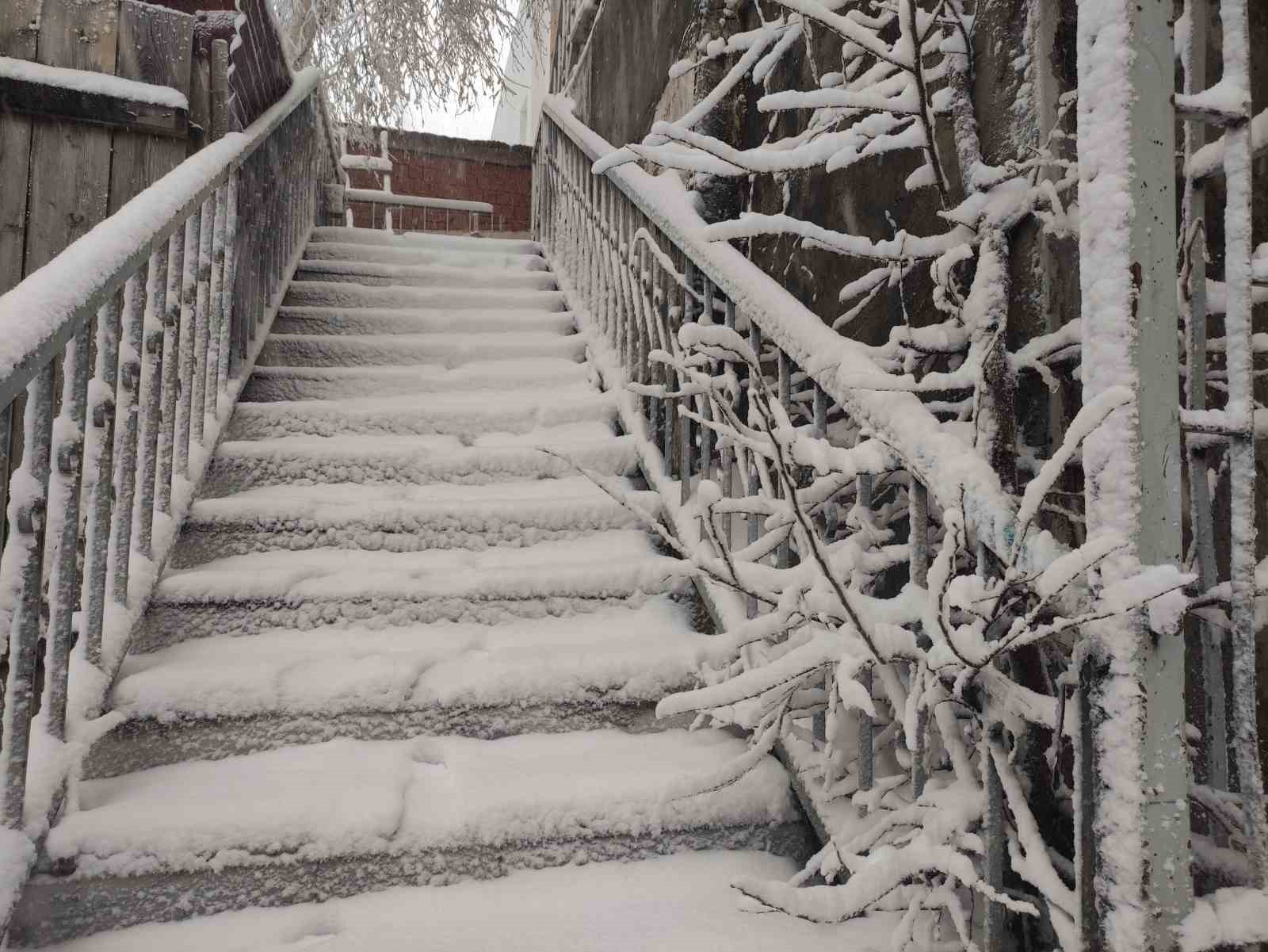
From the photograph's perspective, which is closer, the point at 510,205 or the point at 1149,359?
the point at 1149,359

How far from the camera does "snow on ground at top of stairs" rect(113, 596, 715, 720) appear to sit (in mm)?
1645

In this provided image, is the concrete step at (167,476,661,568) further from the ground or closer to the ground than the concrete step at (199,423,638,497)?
closer to the ground

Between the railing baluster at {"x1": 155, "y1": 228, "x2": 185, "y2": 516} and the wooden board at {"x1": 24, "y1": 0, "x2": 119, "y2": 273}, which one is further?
the wooden board at {"x1": 24, "y1": 0, "x2": 119, "y2": 273}

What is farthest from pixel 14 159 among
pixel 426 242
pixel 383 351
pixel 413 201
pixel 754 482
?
pixel 413 201

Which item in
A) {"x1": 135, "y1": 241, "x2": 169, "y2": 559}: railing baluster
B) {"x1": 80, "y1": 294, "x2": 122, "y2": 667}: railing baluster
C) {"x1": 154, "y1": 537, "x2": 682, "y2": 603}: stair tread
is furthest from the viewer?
{"x1": 154, "y1": 537, "x2": 682, "y2": 603}: stair tread

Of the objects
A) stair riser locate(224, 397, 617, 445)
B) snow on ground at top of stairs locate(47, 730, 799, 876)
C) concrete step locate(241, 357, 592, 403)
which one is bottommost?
snow on ground at top of stairs locate(47, 730, 799, 876)

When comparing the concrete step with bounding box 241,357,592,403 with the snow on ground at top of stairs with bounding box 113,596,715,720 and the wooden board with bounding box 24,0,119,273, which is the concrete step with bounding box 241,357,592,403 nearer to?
the wooden board with bounding box 24,0,119,273

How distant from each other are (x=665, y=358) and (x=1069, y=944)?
102cm

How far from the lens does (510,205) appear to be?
34.2ft

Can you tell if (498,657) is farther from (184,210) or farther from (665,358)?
(184,210)

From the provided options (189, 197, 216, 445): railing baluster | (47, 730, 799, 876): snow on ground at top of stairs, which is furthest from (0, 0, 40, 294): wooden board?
(47, 730, 799, 876): snow on ground at top of stairs

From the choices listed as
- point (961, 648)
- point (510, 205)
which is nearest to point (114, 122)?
point (961, 648)

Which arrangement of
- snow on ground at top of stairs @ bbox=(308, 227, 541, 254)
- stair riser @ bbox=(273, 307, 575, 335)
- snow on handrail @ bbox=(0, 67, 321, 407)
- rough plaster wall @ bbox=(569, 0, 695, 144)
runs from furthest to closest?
snow on ground at top of stairs @ bbox=(308, 227, 541, 254) < rough plaster wall @ bbox=(569, 0, 695, 144) < stair riser @ bbox=(273, 307, 575, 335) < snow on handrail @ bbox=(0, 67, 321, 407)

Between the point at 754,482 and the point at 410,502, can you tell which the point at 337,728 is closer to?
the point at 410,502
